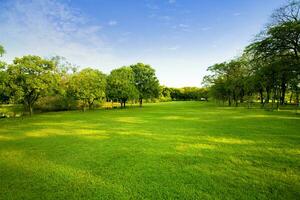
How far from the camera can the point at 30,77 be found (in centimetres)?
2806

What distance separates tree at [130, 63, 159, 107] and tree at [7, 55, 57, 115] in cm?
2393

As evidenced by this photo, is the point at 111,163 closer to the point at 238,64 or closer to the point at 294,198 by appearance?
the point at 294,198

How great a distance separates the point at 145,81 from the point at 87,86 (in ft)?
59.3

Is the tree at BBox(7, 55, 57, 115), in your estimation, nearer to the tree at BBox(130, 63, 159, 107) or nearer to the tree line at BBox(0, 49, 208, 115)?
the tree line at BBox(0, 49, 208, 115)

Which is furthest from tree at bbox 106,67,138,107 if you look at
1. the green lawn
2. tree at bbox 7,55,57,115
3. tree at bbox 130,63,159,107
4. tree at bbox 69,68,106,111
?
the green lawn

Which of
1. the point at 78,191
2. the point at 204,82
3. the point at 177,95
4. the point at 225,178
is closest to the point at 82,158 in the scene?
the point at 78,191

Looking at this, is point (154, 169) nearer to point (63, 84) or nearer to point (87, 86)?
point (87, 86)

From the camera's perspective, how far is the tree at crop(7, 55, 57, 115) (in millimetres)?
27480

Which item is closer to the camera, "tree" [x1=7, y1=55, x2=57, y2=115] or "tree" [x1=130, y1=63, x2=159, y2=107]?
"tree" [x1=7, y1=55, x2=57, y2=115]

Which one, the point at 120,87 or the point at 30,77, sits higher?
the point at 30,77

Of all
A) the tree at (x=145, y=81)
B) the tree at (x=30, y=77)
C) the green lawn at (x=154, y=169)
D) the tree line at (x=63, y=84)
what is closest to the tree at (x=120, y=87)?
the tree line at (x=63, y=84)

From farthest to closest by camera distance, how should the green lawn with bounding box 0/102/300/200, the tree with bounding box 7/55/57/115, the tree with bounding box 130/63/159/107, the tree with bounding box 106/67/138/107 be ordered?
the tree with bounding box 130/63/159/107 → the tree with bounding box 106/67/138/107 → the tree with bounding box 7/55/57/115 → the green lawn with bounding box 0/102/300/200

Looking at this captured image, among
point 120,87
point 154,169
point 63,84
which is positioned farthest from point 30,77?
point 154,169

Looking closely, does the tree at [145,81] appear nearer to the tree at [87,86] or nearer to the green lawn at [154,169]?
the tree at [87,86]
